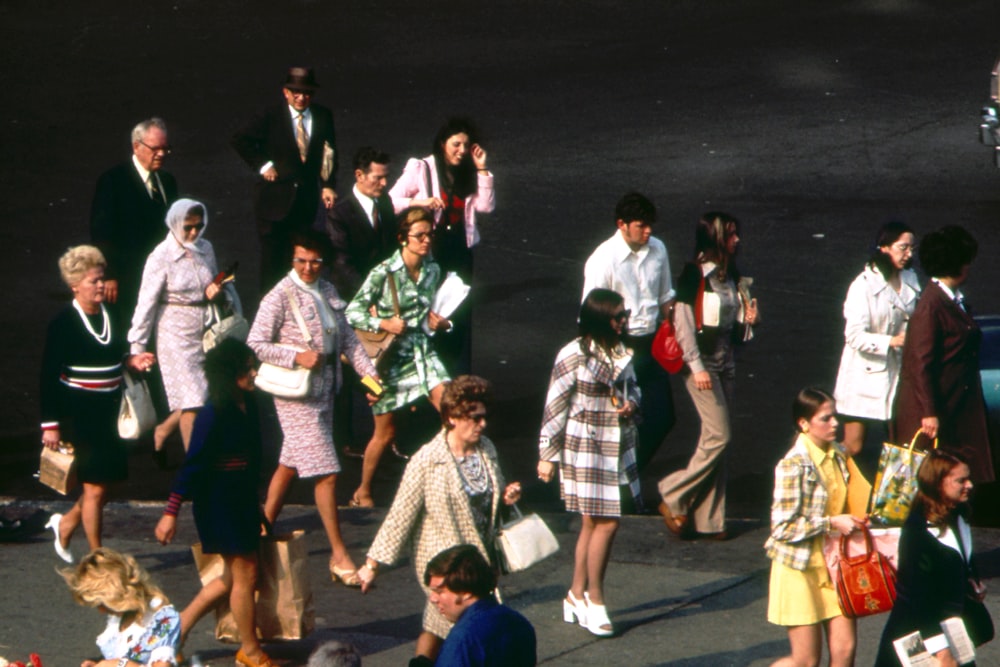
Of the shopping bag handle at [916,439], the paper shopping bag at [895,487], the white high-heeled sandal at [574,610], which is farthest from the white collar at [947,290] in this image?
the white high-heeled sandal at [574,610]

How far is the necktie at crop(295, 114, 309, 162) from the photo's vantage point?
1294 centimetres

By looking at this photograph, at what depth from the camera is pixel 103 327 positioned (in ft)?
32.0

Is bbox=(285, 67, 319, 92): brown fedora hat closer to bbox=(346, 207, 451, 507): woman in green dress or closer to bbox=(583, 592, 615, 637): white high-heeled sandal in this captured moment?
bbox=(346, 207, 451, 507): woman in green dress

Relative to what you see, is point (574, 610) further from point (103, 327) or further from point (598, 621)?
point (103, 327)

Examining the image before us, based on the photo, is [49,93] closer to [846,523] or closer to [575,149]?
[575,149]

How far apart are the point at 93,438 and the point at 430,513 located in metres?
2.46

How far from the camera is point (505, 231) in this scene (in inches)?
714

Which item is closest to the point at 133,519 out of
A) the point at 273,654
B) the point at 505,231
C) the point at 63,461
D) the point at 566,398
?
the point at 63,461

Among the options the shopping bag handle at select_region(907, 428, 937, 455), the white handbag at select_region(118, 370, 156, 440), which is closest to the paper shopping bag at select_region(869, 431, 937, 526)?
the shopping bag handle at select_region(907, 428, 937, 455)

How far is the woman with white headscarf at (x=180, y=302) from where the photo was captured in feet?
34.8

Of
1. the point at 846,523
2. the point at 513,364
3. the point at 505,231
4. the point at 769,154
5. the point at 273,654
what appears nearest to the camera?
the point at 846,523

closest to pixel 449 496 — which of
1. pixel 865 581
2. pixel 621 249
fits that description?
pixel 865 581

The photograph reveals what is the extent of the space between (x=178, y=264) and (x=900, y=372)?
13.1 feet

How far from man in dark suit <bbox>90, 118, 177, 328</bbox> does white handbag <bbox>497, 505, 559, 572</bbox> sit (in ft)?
13.8
